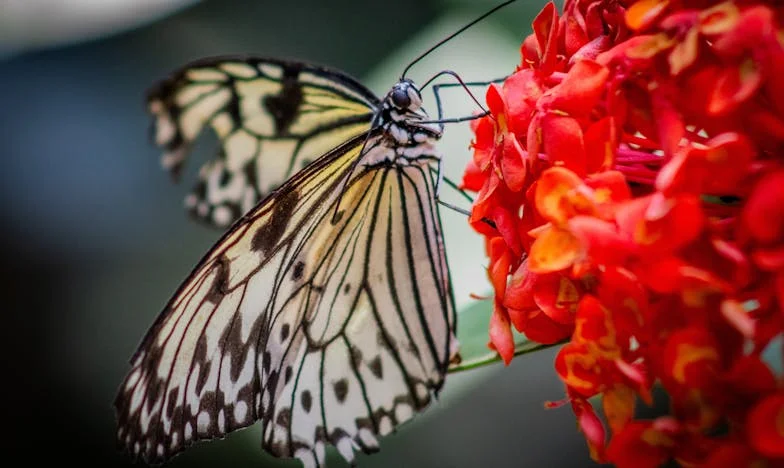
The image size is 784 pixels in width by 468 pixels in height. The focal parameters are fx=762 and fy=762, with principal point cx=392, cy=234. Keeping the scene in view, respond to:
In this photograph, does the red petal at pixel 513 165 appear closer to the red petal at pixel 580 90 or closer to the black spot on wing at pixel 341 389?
the red petal at pixel 580 90

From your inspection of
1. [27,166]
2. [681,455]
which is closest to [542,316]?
[681,455]

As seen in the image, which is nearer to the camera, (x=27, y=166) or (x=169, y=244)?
(x=169, y=244)

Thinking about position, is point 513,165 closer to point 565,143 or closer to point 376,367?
point 565,143

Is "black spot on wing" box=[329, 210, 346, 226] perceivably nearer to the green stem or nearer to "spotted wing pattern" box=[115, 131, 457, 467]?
"spotted wing pattern" box=[115, 131, 457, 467]

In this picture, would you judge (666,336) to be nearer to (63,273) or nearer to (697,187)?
(697,187)

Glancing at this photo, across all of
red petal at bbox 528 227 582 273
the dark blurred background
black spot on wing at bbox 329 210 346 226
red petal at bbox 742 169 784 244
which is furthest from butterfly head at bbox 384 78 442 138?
the dark blurred background

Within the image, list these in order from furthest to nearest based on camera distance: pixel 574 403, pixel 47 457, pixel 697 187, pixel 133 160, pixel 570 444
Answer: pixel 133 160
pixel 47 457
pixel 570 444
pixel 574 403
pixel 697 187

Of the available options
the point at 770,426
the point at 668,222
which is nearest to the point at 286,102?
the point at 668,222
